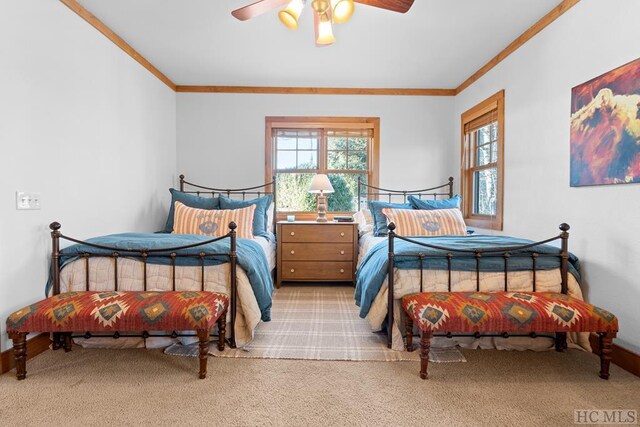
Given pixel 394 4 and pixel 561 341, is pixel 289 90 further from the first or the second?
pixel 561 341

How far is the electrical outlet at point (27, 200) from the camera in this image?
2.09m

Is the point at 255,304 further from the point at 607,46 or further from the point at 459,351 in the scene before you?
the point at 607,46

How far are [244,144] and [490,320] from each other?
3.42 m

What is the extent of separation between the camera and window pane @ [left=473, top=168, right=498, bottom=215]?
3.69 metres

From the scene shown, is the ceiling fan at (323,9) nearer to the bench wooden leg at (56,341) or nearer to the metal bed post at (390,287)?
the metal bed post at (390,287)

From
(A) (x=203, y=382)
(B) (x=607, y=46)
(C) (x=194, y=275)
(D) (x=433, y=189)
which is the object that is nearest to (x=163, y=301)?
(C) (x=194, y=275)

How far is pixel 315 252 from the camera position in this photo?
3.89m

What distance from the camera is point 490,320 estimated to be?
1.87 metres

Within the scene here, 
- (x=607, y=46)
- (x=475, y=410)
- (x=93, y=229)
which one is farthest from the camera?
(x=93, y=229)

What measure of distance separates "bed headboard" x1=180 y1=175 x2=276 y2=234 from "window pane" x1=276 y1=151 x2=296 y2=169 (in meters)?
0.22

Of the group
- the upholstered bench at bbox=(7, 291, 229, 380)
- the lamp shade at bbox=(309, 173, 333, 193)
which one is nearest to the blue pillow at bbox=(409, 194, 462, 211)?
the lamp shade at bbox=(309, 173, 333, 193)

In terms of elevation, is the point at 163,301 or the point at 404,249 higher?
the point at 404,249

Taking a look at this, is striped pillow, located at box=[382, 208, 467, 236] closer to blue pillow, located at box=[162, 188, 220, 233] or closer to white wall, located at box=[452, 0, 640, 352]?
white wall, located at box=[452, 0, 640, 352]

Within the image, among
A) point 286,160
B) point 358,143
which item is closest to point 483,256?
point 358,143
